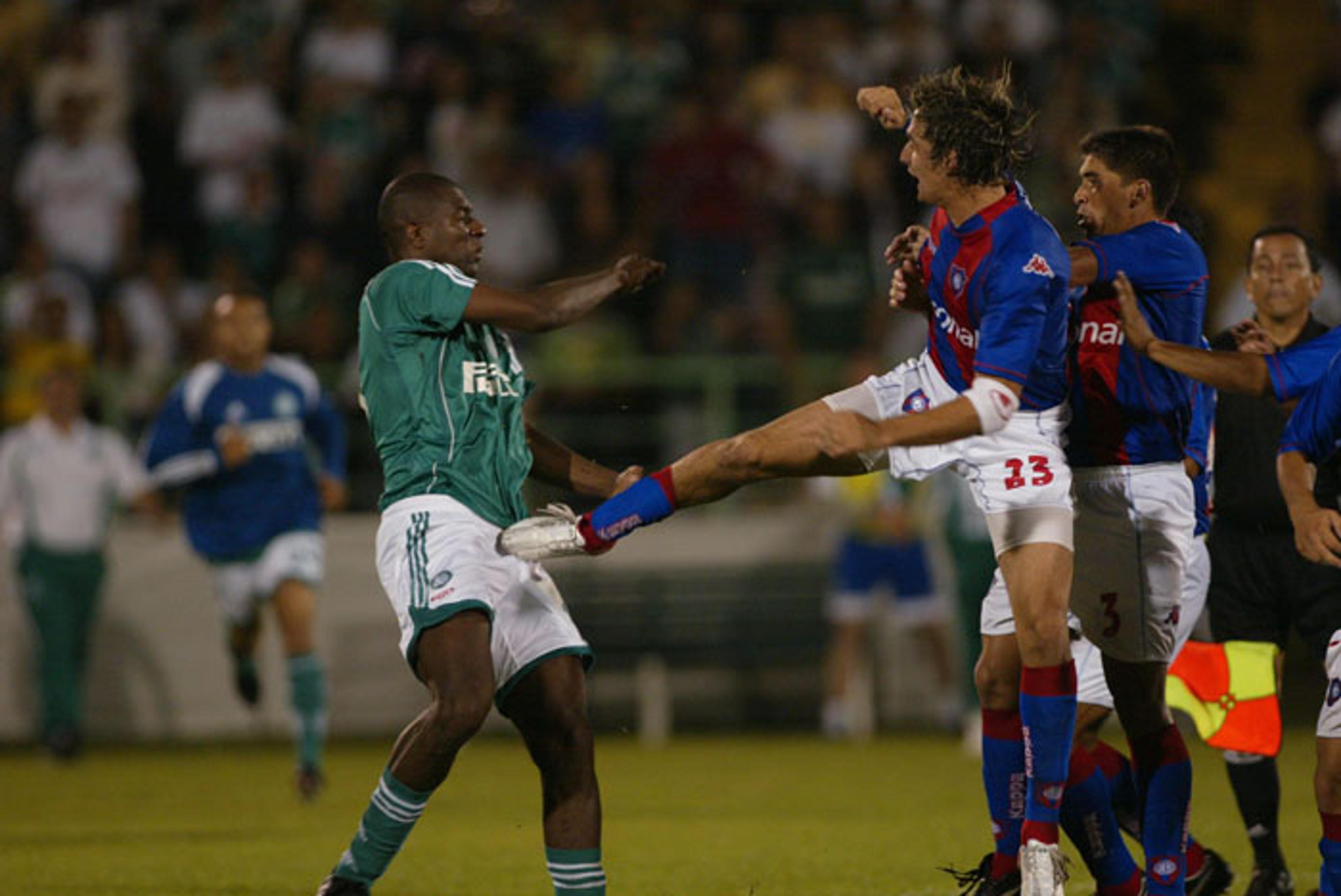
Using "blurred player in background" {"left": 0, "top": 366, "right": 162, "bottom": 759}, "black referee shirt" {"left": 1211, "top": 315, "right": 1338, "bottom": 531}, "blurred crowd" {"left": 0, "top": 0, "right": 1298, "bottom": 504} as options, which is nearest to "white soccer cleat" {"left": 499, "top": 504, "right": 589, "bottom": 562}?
"black referee shirt" {"left": 1211, "top": 315, "right": 1338, "bottom": 531}

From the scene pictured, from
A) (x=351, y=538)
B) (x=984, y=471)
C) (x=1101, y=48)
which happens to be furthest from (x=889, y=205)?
(x=984, y=471)

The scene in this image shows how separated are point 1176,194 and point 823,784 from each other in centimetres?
646

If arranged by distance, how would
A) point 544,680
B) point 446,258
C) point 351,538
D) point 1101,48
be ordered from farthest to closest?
1. point 1101,48
2. point 351,538
3. point 446,258
4. point 544,680

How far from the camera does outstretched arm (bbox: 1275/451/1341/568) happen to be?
22.2 feet

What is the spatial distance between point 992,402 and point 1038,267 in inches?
19.9

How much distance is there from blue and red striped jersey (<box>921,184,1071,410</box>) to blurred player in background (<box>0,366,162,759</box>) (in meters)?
9.76

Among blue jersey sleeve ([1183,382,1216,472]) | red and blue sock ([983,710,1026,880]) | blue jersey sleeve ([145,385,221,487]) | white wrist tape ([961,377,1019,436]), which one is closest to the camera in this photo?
white wrist tape ([961,377,1019,436])

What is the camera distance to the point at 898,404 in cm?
A: 738

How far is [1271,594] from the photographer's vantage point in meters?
8.70

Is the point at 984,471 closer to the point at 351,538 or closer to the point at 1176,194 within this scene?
the point at 1176,194

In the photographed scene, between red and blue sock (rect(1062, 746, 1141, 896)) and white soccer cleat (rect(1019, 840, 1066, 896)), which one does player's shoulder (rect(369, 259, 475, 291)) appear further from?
red and blue sock (rect(1062, 746, 1141, 896))

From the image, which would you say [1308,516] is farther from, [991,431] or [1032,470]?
[991,431]

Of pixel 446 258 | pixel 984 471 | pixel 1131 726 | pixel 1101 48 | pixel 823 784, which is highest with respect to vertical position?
pixel 1101 48

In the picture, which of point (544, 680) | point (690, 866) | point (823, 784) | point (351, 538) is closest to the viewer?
point (544, 680)
